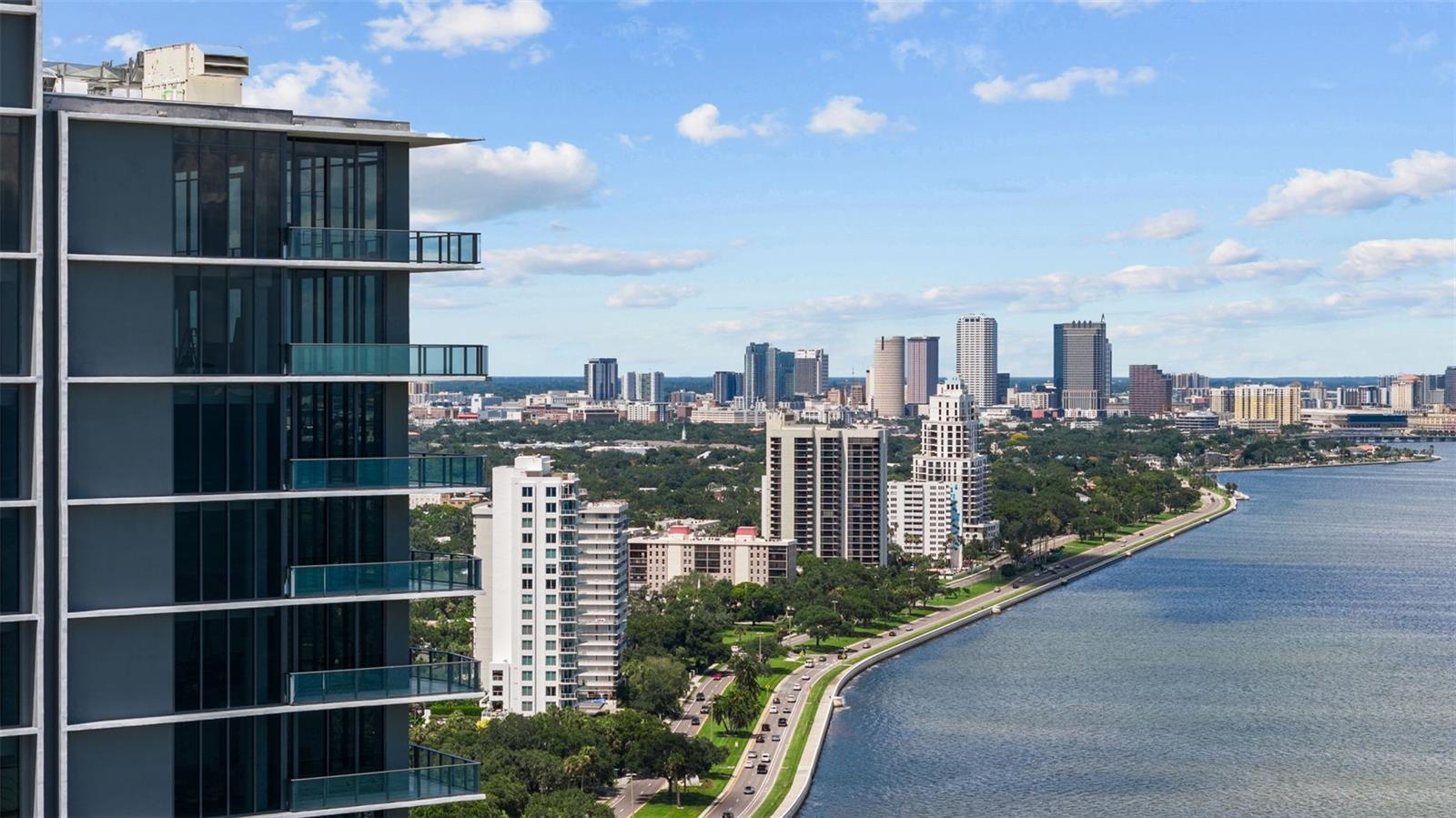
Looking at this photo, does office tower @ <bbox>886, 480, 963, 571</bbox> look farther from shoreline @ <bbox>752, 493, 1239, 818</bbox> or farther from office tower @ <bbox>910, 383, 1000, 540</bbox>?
shoreline @ <bbox>752, 493, 1239, 818</bbox>

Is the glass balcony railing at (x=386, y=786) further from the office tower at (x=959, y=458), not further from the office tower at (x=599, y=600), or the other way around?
the office tower at (x=959, y=458)

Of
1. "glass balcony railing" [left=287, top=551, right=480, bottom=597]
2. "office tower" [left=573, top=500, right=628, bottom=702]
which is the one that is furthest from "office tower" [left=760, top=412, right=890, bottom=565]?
"glass balcony railing" [left=287, top=551, right=480, bottom=597]

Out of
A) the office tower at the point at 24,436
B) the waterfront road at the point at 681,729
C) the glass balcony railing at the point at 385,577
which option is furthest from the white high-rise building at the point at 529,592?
the office tower at the point at 24,436

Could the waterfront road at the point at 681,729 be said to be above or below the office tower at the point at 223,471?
below

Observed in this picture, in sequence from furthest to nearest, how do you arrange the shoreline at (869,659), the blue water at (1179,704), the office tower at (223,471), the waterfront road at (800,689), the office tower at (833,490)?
the office tower at (833,490) → the shoreline at (869,659) → the blue water at (1179,704) → the waterfront road at (800,689) → the office tower at (223,471)

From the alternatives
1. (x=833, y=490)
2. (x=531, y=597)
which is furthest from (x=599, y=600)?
(x=833, y=490)

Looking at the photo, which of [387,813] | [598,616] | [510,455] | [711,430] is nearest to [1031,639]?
[598,616]
